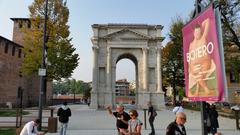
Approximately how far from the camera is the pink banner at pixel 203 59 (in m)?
4.99

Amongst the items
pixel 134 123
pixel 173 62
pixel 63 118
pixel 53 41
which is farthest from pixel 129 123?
pixel 173 62

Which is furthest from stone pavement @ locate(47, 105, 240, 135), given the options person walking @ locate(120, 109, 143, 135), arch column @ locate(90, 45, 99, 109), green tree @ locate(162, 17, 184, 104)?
green tree @ locate(162, 17, 184, 104)

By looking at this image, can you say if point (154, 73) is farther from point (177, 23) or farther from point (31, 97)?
point (31, 97)

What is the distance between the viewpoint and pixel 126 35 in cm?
5016

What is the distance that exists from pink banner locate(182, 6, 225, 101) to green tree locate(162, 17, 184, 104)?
163ft

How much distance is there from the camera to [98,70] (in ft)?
163

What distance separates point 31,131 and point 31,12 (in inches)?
1256

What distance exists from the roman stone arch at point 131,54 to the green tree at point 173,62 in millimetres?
6014

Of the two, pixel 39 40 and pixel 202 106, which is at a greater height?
pixel 39 40

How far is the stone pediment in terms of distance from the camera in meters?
50.0

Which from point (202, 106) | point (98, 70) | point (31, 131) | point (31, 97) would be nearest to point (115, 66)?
point (98, 70)

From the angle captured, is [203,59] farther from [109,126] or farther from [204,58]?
[109,126]

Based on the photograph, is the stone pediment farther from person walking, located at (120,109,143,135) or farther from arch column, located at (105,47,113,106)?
person walking, located at (120,109,143,135)

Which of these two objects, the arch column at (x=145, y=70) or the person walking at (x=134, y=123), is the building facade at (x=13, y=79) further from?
the person walking at (x=134, y=123)
